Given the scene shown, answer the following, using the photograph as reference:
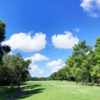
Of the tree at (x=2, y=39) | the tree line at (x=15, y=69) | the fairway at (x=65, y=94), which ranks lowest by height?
the fairway at (x=65, y=94)

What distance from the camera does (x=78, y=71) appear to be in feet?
A: 115

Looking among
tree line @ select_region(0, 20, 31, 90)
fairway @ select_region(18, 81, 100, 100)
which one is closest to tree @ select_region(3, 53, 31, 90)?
tree line @ select_region(0, 20, 31, 90)

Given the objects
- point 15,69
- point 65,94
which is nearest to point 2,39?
point 15,69

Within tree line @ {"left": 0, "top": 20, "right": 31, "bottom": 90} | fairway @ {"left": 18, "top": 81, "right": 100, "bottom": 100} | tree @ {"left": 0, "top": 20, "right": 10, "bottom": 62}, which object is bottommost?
fairway @ {"left": 18, "top": 81, "right": 100, "bottom": 100}

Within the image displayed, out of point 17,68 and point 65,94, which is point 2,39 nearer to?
point 17,68

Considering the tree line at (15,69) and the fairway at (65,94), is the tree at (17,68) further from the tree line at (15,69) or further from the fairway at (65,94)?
the fairway at (65,94)

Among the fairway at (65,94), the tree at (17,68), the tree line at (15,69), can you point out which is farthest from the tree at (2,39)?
the fairway at (65,94)

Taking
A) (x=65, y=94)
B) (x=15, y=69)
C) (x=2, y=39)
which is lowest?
(x=65, y=94)

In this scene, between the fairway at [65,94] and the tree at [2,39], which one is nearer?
the fairway at [65,94]

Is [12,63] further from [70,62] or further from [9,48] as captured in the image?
[70,62]

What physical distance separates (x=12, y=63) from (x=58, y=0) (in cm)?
1734

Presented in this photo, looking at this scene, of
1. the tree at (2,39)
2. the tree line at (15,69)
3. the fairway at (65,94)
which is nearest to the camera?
the fairway at (65,94)

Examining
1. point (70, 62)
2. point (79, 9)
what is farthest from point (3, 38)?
point (70, 62)

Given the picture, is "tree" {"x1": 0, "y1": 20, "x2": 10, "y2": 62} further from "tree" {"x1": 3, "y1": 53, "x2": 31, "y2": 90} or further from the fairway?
the fairway
